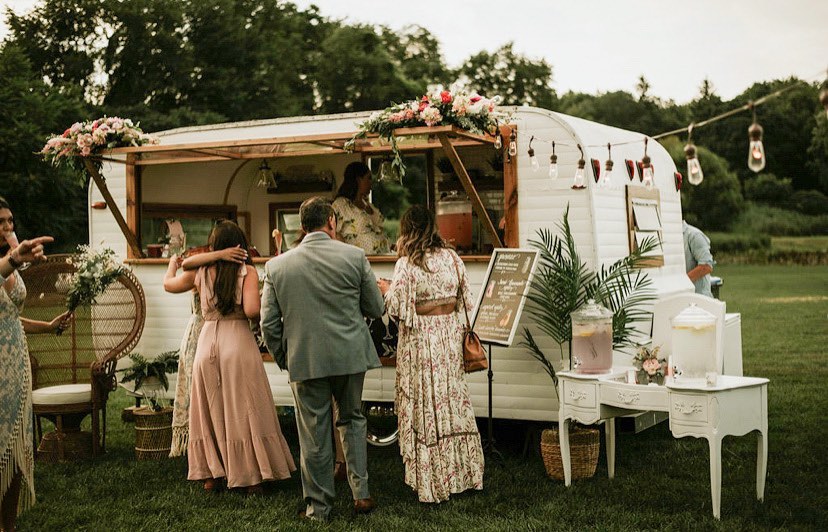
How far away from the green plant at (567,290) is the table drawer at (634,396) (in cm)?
72

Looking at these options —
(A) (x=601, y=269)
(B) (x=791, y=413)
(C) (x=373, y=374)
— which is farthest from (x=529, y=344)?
(B) (x=791, y=413)

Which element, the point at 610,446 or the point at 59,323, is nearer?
the point at 59,323

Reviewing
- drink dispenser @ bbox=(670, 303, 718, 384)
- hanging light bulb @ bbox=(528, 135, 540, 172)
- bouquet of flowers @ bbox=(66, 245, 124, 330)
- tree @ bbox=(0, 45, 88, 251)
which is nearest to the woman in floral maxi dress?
hanging light bulb @ bbox=(528, 135, 540, 172)

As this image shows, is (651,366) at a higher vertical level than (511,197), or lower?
lower

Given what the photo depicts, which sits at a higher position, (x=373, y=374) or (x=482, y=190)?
(x=482, y=190)

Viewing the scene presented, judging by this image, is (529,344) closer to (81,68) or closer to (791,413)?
(791,413)

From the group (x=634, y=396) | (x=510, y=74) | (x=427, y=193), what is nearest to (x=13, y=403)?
(x=634, y=396)

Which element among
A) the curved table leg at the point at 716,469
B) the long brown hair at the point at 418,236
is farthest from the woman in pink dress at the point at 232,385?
the curved table leg at the point at 716,469

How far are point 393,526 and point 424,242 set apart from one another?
1.71 m

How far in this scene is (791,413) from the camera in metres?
8.55

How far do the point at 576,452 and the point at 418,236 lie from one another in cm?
181

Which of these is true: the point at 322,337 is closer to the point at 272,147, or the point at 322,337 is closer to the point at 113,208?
the point at 272,147

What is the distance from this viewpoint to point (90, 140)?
756cm

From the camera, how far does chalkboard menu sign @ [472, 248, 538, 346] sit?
6.51m
